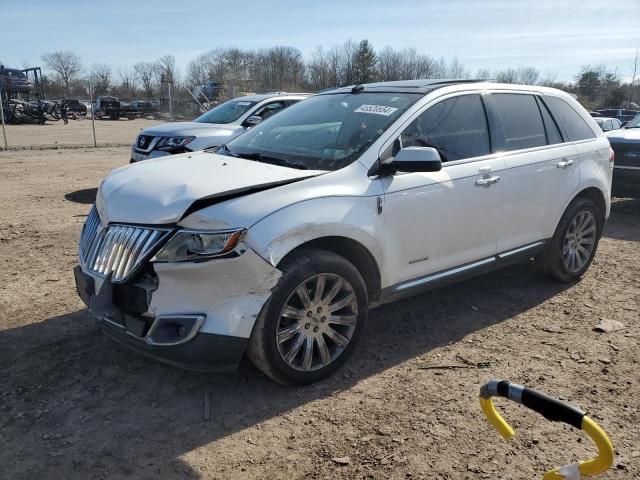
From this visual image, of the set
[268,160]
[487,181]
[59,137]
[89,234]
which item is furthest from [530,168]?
[59,137]

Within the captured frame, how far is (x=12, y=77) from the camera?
30797mm

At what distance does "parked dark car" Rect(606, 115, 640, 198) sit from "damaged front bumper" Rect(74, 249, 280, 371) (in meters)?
7.55

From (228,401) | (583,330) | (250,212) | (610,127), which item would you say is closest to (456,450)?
(228,401)

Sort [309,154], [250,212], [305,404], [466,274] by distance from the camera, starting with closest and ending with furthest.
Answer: [250,212] → [305,404] → [309,154] → [466,274]

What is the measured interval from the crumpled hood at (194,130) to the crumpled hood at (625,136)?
20.2ft

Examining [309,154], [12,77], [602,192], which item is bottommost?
[602,192]

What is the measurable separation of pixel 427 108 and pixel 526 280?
2419 mm

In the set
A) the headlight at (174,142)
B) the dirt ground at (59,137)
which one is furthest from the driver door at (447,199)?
the dirt ground at (59,137)

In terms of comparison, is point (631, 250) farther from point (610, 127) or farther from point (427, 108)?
point (427, 108)

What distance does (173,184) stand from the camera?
11.1ft

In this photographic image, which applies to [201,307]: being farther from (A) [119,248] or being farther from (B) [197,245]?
(A) [119,248]

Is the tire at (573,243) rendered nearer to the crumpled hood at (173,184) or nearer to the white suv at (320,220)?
the white suv at (320,220)

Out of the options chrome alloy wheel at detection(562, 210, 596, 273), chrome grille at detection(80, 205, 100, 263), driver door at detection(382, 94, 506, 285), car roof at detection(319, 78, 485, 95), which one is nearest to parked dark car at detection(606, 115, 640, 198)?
chrome alloy wheel at detection(562, 210, 596, 273)

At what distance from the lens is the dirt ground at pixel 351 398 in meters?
2.82
